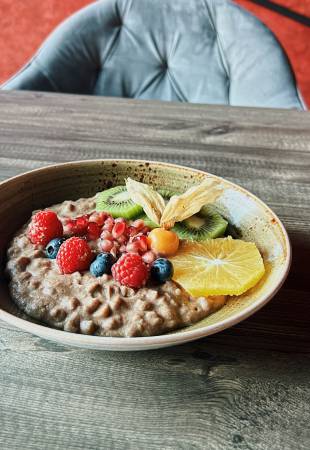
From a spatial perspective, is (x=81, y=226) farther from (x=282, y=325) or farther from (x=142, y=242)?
(x=282, y=325)

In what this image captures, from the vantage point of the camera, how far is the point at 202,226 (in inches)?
32.6

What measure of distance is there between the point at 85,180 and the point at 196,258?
0.32 m

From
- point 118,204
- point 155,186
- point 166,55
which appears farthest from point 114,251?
point 166,55

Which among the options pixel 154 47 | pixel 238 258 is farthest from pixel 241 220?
pixel 154 47

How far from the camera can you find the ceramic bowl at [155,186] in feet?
1.81

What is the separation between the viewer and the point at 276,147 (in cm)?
129

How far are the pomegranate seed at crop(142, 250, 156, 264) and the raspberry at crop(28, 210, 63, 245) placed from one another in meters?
0.15

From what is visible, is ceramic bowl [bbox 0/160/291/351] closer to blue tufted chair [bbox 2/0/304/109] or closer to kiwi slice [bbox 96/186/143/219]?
kiwi slice [bbox 96/186/143/219]

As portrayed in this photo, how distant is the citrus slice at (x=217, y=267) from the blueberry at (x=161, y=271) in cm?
1

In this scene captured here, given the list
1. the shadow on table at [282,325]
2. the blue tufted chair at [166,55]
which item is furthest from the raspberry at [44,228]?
the blue tufted chair at [166,55]

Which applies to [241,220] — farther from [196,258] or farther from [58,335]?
[58,335]

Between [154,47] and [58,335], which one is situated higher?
[58,335]

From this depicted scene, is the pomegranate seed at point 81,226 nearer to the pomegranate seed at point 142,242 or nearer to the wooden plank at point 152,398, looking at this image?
the pomegranate seed at point 142,242

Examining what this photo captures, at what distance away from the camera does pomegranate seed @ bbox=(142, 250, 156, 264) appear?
2.30 ft
